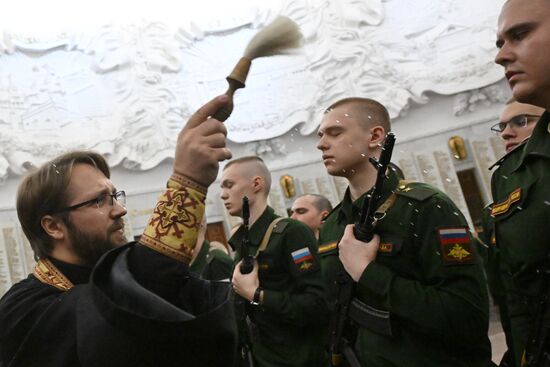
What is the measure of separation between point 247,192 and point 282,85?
680cm

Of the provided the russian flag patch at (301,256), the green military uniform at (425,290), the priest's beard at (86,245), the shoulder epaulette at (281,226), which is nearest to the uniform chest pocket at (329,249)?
the green military uniform at (425,290)

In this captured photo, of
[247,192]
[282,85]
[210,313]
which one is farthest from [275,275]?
[282,85]

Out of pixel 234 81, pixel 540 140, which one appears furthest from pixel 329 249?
pixel 234 81

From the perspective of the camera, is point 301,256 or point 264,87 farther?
point 264,87

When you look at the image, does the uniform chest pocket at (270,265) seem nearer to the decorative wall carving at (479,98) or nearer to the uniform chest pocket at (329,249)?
the uniform chest pocket at (329,249)

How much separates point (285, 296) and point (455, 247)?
42.6 inches

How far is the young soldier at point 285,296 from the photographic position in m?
2.70

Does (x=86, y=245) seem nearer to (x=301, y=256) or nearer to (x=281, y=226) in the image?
(x=301, y=256)

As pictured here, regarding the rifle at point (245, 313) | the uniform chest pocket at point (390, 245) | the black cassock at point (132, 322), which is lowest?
the rifle at point (245, 313)

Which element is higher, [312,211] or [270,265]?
[270,265]

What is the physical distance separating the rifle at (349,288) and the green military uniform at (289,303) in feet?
2.04

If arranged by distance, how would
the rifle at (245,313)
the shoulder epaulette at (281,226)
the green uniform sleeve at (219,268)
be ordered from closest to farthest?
the rifle at (245,313)
the shoulder epaulette at (281,226)
the green uniform sleeve at (219,268)

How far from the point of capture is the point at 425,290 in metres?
1.82

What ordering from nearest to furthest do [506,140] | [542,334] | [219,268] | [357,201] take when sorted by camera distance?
1. [542,334]
2. [357,201]
3. [506,140]
4. [219,268]
